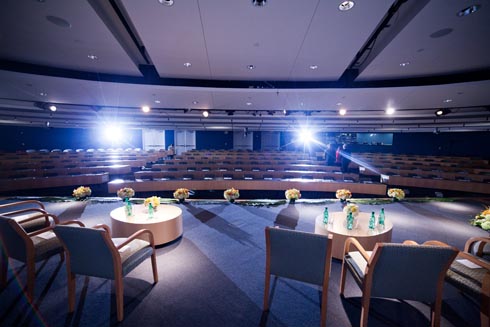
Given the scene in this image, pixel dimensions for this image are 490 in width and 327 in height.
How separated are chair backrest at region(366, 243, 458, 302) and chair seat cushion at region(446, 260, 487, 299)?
42 cm

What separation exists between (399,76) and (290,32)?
11.7 ft

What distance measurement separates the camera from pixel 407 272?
6.02 ft

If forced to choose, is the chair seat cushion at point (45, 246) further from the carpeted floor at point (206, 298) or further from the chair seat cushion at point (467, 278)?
the chair seat cushion at point (467, 278)

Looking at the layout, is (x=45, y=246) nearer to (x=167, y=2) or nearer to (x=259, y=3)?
(x=167, y=2)

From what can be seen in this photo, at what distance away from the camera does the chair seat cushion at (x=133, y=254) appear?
2.19 m

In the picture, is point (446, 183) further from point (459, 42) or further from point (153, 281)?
point (153, 281)

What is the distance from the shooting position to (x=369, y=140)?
19.8 metres

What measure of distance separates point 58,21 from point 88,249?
3.09 meters

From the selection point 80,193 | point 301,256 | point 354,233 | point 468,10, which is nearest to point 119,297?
point 301,256

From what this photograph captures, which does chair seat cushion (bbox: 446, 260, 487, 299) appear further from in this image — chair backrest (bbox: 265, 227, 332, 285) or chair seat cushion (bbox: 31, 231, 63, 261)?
chair seat cushion (bbox: 31, 231, 63, 261)

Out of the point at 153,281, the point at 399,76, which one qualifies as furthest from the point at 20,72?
the point at 399,76

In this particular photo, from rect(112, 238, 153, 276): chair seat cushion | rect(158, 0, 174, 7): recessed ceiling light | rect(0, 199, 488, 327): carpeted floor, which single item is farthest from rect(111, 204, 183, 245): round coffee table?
rect(158, 0, 174, 7): recessed ceiling light

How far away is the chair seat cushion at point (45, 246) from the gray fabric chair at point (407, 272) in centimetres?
350

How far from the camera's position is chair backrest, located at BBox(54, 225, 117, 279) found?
1.97 metres
